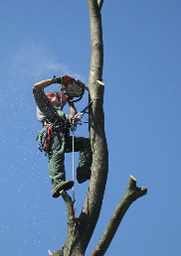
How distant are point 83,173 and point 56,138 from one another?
0.56 metres

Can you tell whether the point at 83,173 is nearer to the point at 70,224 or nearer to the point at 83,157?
the point at 83,157

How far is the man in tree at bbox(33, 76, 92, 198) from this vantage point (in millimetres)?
5781

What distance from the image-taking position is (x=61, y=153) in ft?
19.1

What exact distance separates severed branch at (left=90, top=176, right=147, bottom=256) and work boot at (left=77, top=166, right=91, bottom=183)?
896mm

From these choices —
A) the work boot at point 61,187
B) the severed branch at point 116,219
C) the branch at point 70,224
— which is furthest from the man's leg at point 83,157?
the severed branch at point 116,219

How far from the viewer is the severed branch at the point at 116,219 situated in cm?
510

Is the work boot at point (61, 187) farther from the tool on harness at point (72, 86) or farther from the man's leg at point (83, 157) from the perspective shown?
the tool on harness at point (72, 86)

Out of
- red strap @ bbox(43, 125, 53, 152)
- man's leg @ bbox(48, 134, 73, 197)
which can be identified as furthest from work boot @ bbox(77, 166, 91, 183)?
red strap @ bbox(43, 125, 53, 152)

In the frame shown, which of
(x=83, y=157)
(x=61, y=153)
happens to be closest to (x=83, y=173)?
(x=83, y=157)

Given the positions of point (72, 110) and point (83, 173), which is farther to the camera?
point (72, 110)

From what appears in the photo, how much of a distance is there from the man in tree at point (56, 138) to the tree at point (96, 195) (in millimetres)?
343

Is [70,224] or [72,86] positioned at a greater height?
[72,86]

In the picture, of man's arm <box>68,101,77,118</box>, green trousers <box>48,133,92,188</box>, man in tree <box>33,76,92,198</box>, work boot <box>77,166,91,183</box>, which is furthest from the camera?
man's arm <box>68,101,77,118</box>

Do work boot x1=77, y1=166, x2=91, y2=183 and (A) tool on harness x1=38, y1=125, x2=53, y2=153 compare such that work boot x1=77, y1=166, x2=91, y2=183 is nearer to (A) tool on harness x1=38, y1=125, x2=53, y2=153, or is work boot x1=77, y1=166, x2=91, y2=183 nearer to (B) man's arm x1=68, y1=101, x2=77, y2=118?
(A) tool on harness x1=38, y1=125, x2=53, y2=153
